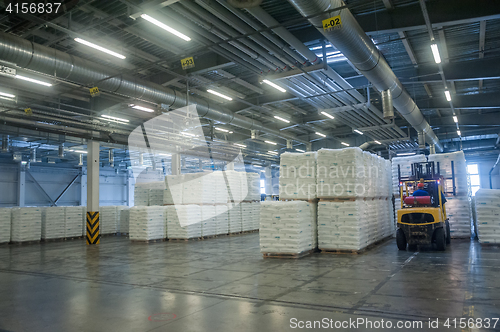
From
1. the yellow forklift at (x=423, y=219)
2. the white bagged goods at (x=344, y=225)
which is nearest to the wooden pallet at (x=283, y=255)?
the white bagged goods at (x=344, y=225)

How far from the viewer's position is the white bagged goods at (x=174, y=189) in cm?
1570

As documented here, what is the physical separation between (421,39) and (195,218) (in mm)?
10300

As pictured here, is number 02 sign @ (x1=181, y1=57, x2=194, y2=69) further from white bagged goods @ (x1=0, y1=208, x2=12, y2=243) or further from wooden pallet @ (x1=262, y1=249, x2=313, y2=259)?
white bagged goods @ (x1=0, y1=208, x2=12, y2=243)

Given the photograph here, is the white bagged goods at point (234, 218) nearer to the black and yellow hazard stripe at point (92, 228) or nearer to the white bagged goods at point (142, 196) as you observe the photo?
the white bagged goods at point (142, 196)

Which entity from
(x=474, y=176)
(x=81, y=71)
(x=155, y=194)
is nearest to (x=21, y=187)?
(x=155, y=194)

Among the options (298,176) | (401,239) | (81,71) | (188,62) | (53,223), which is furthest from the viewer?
(53,223)

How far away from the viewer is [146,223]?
14109mm

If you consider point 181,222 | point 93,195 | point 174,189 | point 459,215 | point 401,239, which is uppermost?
point 174,189

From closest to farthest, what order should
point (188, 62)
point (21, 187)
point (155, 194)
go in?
point (188, 62) < point (155, 194) < point (21, 187)

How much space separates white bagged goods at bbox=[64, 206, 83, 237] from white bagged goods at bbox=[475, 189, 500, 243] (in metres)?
16.4

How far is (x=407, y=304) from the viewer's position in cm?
473

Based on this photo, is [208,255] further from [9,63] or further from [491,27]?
[491,27]

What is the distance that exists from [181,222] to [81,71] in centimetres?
744

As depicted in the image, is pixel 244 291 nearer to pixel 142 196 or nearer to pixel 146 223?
pixel 146 223
